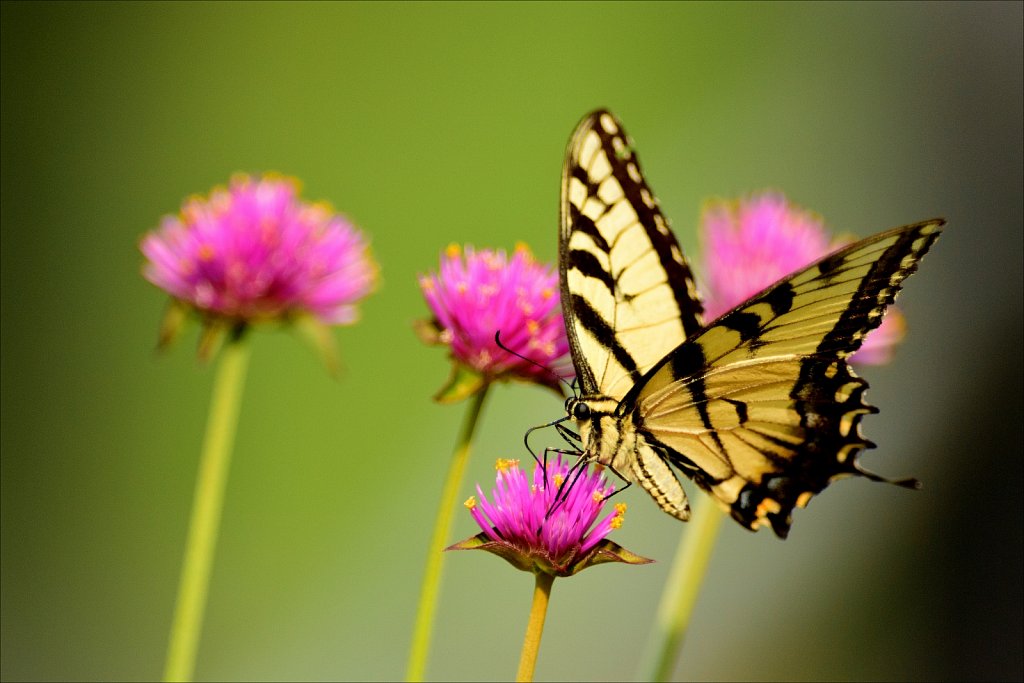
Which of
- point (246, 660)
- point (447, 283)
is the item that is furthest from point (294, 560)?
point (447, 283)

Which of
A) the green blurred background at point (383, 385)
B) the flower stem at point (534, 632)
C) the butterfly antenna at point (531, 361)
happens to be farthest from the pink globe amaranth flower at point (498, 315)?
the green blurred background at point (383, 385)

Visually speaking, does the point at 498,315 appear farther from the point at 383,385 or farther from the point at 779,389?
the point at 383,385

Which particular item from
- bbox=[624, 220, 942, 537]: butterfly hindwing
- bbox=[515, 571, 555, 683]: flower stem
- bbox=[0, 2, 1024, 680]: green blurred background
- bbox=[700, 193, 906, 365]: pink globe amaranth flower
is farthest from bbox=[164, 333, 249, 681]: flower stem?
bbox=[0, 2, 1024, 680]: green blurred background

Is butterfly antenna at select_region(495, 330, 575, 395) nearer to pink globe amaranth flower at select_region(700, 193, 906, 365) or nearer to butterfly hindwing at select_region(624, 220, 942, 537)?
butterfly hindwing at select_region(624, 220, 942, 537)

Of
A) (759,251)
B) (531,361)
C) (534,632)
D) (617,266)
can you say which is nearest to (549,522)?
(534,632)

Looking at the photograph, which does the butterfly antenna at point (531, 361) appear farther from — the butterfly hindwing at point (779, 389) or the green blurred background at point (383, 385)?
the green blurred background at point (383, 385)

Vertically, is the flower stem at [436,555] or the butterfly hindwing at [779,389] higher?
the butterfly hindwing at [779,389]
